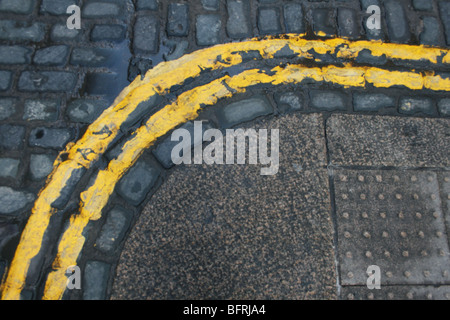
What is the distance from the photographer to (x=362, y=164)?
7.03ft

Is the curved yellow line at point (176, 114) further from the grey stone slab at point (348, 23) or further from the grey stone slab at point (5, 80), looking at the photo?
the grey stone slab at point (5, 80)

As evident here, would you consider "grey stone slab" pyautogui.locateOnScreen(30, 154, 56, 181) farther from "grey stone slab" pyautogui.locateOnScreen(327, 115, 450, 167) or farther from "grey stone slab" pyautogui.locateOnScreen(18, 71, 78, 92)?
"grey stone slab" pyautogui.locateOnScreen(327, 115, 450, 167)

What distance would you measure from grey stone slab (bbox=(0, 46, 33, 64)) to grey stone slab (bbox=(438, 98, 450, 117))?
261cm

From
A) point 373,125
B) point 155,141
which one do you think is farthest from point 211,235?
point 373,125

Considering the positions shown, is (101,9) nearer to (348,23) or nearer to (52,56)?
(52,56)

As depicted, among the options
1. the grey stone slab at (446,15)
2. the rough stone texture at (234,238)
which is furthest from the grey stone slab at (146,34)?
the grey stone slab at (446,15)

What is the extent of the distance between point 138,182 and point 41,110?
29.4 inches

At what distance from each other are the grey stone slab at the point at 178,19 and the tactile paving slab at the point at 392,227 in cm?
133

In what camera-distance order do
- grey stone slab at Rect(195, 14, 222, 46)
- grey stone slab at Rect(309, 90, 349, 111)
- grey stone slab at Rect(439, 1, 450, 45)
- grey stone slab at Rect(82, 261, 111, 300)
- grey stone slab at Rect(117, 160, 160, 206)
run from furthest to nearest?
grey stone slab at Rect(439, 1, 450, 45) → grey stone slab at Rect(195, 14, 222, 46) → grey stone slab at Rect(309, 90, 349, 111) → grey stone slab at Rect(117, 160, 160, 206) → grey stone slab at Rect(82, 261, 111, 300)

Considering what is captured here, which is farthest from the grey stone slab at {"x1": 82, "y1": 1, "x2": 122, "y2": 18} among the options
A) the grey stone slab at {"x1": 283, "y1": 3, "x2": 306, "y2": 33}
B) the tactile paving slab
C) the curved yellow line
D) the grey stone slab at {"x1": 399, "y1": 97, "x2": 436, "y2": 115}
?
the grey stone slab at {"x1": 399, "y1": 97, "x2": 436, "y2": 115}

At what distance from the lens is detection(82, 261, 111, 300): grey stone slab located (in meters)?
1.89

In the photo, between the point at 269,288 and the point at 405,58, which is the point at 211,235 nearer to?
the point at 269,288

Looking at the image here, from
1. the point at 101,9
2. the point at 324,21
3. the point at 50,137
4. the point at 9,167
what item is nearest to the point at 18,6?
the point at 101,9

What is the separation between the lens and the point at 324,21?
2449 mm
